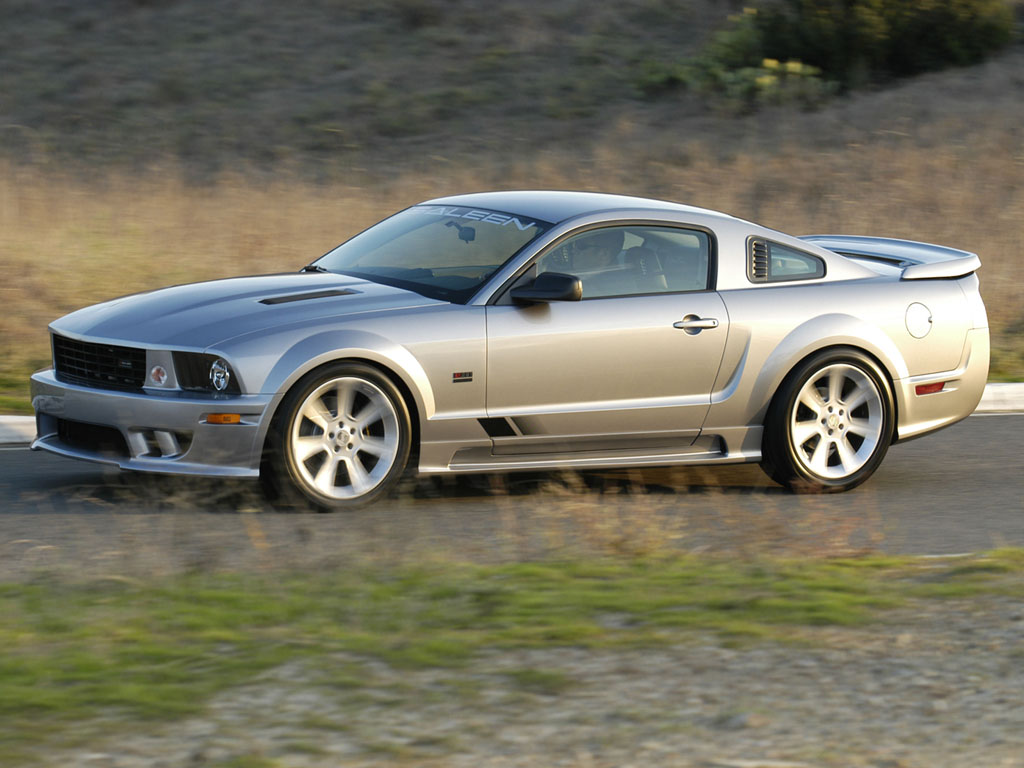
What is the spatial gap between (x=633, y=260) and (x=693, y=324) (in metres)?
0.47

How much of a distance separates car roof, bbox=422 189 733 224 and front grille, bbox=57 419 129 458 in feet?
8.02

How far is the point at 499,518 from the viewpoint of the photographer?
Result: 23.8ft

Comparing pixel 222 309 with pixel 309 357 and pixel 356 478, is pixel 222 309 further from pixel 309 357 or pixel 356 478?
pixel 356 478

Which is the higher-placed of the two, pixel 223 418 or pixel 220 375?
pixel 220 375

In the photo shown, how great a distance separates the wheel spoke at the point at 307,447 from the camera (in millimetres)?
6984

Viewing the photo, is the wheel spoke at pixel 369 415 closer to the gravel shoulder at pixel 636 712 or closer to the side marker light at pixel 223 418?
the side marker light at pixel 223 418

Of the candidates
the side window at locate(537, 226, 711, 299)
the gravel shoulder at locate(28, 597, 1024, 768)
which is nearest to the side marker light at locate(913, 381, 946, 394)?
the side window at locate(537, 226, 711, 299)

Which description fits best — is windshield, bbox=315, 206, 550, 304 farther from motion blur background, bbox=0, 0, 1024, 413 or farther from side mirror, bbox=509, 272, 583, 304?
motion blur background, bbox=0, 0, 1024, 413

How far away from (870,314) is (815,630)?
354 centimetres

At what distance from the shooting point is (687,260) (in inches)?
314

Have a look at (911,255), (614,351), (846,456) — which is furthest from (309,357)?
(911,255)

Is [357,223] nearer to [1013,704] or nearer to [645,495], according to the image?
[645,495]

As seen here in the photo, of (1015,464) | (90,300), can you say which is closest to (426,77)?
(90,300)

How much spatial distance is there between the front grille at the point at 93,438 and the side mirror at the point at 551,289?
2.03 meters
